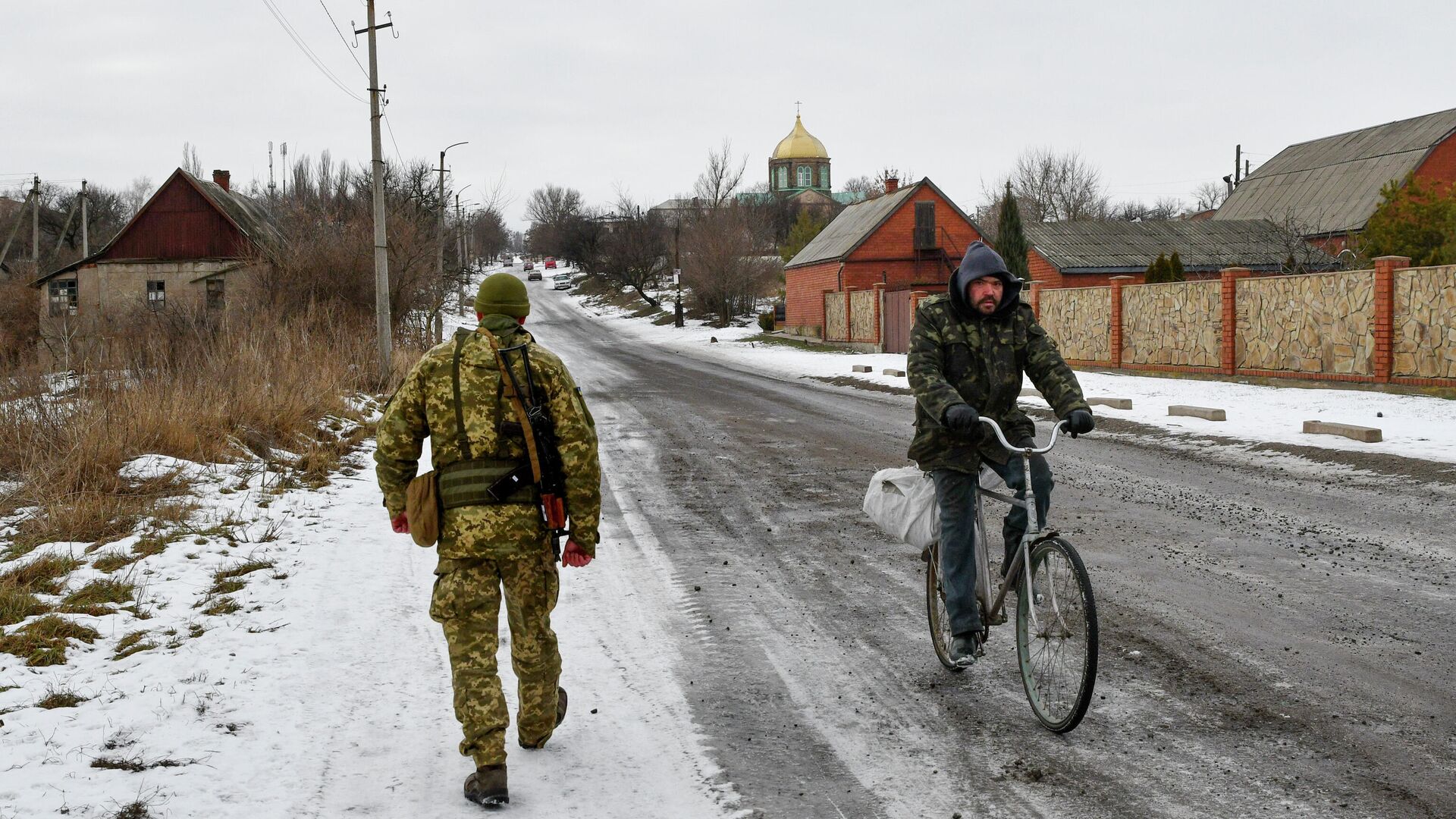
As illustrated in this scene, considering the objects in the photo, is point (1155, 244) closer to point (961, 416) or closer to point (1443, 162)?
point (1443, 162)

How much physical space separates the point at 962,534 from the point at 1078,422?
28.6 inches

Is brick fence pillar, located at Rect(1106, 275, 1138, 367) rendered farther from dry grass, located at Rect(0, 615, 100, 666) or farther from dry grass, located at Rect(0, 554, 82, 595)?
dry grass, located at Rect(0, 615, 100, 666)

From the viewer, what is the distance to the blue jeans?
478 cm

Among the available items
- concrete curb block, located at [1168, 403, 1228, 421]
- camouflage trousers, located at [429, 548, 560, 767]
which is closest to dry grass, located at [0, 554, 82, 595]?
camouflage trousers, located at [429, 548, 560, 767]

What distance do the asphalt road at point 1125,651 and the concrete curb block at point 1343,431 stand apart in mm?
1417

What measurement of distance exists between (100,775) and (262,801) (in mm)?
633

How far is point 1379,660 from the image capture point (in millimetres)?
5148

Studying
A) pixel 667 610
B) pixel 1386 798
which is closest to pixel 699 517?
pixel 667 610

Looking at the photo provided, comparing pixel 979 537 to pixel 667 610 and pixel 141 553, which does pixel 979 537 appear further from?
pixel 141 553

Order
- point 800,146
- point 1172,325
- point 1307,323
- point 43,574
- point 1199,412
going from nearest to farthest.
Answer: point 43,574 < point 1199,412 < point 1307,323 < point 1172,325 < point 800,146

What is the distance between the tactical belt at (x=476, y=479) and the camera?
397 centimetres

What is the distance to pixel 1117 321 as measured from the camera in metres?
24.7

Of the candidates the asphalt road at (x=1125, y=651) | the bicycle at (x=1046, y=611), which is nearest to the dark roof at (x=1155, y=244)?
the asphalt road at (x=1125, y=651)

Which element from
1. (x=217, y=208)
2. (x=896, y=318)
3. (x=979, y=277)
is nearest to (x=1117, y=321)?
(x=896, y=318)
